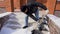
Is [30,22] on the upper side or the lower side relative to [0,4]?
lower

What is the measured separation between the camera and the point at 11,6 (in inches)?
53.0

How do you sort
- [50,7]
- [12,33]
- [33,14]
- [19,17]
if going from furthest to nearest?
[50,7] < [19,17] < [33,14] < [12,33]

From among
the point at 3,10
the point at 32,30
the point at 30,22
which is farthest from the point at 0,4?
the point at 32,30

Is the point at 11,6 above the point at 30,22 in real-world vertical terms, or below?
above

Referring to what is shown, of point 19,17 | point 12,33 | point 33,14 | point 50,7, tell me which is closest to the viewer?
point 12,33

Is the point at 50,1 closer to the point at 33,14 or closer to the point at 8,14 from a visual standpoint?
the point at 33,14

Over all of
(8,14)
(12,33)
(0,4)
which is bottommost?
(12,33)

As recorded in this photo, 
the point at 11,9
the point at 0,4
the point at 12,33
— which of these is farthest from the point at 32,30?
the point at 0,4

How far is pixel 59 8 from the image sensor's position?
143 centimetres

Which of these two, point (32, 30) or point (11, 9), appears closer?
point (32, 30)

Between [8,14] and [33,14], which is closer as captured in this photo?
[33,14]

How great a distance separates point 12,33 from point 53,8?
647 millimetres

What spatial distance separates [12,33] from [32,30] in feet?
0.57

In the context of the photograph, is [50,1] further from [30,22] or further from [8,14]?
[8,14]
